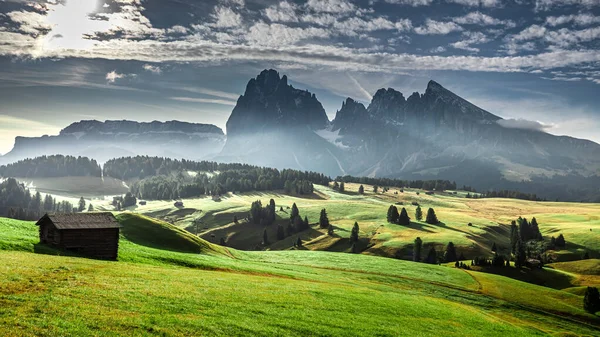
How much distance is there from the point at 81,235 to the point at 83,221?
2.41m

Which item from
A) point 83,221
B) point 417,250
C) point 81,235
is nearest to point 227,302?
point 81,235

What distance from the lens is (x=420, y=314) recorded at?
44562 millimetres

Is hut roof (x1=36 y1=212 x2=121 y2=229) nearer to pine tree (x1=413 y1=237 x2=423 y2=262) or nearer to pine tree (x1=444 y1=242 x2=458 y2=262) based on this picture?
pine tree (x1=413 y1=237 x2=423 y2=262)

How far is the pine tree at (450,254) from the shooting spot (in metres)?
149

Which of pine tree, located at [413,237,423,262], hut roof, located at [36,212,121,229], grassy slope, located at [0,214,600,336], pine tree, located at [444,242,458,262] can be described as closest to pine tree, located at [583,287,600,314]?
grassy slope, located at [0,214,600,336]

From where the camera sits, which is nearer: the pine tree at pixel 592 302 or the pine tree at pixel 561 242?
the pine tree at pixel 592 302

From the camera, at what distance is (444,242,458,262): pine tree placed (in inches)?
5861

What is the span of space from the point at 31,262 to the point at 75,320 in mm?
17930

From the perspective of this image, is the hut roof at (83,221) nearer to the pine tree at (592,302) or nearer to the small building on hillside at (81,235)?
the small building on hillside at (81,235)

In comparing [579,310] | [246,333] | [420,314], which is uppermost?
[246,333]

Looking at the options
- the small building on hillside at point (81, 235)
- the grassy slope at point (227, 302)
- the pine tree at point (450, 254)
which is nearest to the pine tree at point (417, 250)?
the pine tree at point (450, 254)

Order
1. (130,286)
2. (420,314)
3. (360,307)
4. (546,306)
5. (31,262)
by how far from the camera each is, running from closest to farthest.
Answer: (130,286)
(31,262)
(360,307)
(420,314)
(546,306)

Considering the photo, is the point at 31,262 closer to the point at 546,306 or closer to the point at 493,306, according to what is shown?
the point at 493,306

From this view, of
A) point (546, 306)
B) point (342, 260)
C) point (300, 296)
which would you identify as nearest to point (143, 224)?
point (342, 260)
